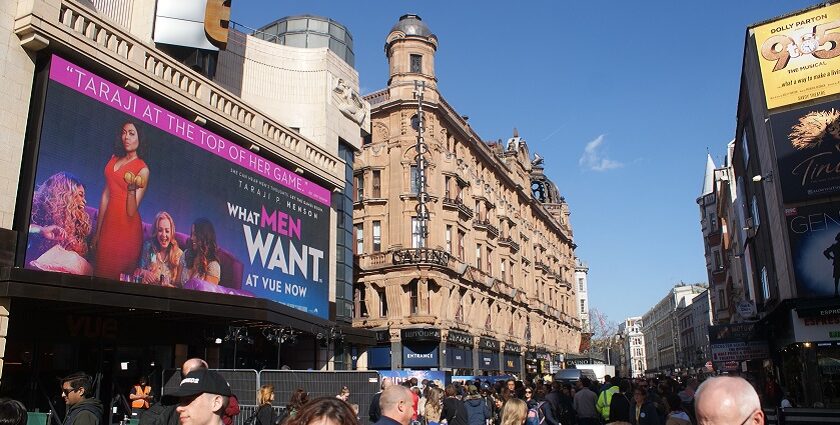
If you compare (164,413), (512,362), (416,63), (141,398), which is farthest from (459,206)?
(164,413)

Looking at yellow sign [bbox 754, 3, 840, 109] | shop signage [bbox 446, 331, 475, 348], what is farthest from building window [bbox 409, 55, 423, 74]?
yellow sign [bbox 754, 3, 840, 109]

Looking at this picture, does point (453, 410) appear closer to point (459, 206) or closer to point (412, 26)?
point (459, 206)

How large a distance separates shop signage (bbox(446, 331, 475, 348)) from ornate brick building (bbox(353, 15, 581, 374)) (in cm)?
6

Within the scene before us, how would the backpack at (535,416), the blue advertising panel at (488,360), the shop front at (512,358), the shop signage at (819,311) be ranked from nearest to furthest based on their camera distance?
the backpack at (535,416) < the shop signage at (819,311) < the blue advertising panel at (488,360) < the shop front at (512,358)

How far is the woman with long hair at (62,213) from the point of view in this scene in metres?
14.6

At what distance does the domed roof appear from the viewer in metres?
41.6

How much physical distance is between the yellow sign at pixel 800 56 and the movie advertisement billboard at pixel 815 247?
4.56 m

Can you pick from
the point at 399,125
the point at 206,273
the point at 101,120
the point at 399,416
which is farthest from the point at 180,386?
the point at 399,125

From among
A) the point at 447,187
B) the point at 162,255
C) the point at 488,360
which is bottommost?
the point at 488,360

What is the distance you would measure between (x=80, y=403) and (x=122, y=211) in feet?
37.7

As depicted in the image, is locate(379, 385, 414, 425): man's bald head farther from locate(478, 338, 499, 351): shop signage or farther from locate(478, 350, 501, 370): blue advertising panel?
locate(478, 350, 501, 370): blue advertising panel

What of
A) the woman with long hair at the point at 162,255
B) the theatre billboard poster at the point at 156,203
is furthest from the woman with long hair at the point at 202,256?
the woman with long hair at the point at 162,255

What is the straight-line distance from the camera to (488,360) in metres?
45.2

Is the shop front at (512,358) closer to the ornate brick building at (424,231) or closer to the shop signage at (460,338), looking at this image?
the ornate brick building at (424,231)
